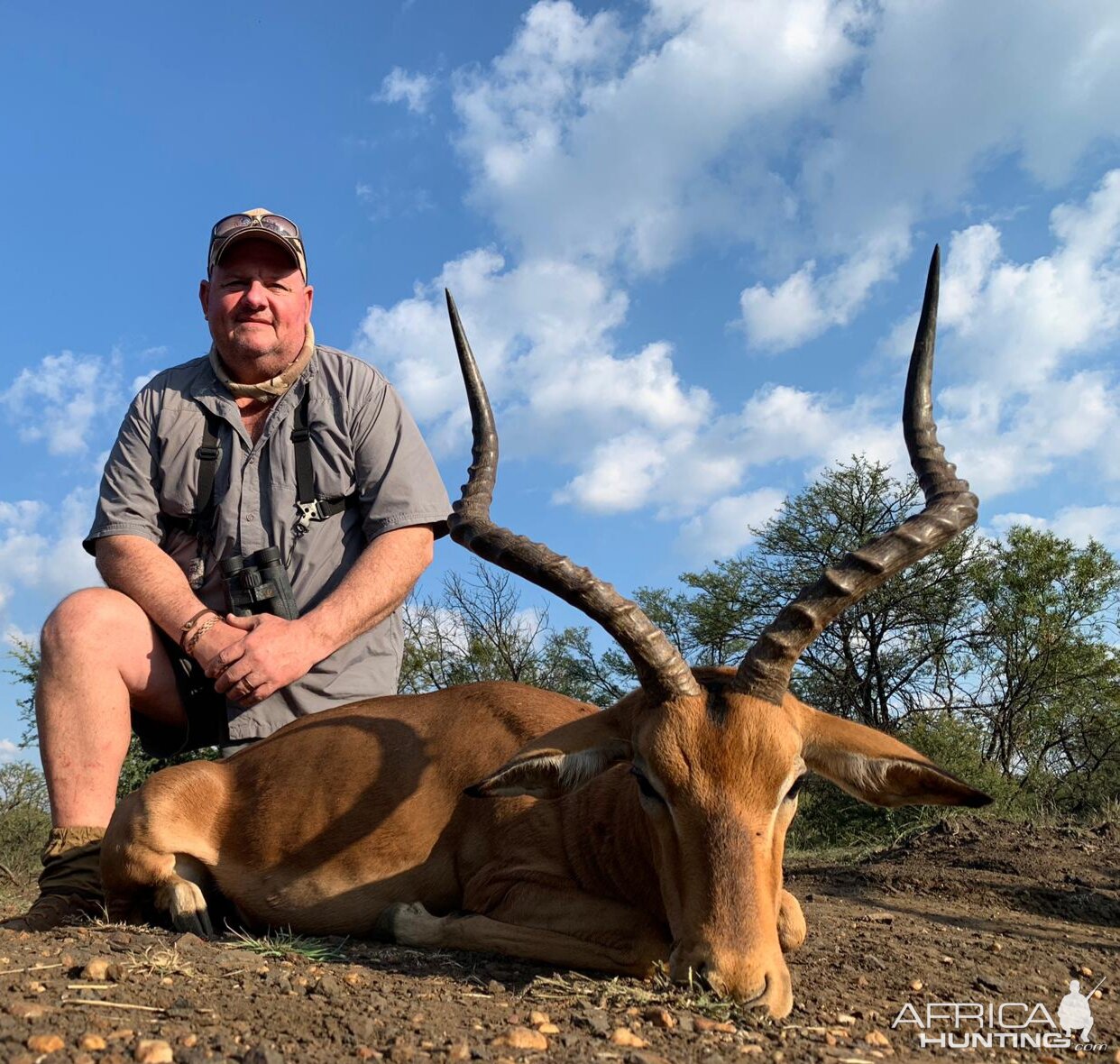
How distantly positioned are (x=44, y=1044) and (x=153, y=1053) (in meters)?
0.29

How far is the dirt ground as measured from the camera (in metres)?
2.88

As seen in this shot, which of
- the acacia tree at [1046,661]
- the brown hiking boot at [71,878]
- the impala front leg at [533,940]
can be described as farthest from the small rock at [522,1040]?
the acacia tree at [1046,661]

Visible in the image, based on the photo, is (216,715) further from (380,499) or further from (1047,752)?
(1047,752)

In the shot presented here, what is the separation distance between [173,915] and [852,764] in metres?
3.12

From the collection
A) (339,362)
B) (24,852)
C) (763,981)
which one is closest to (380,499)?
(339,362)

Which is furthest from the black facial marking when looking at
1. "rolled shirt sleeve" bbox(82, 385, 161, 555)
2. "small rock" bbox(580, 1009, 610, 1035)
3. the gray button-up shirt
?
"rolled shirt sleeve" bbox(82, 385, 161, 555)

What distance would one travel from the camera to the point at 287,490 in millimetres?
6523

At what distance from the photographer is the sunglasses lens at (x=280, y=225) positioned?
22.9ft

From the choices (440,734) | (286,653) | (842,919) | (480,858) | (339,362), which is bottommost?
(842,919)

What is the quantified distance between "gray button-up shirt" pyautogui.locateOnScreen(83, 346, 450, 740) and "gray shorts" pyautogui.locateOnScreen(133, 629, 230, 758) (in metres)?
0.32

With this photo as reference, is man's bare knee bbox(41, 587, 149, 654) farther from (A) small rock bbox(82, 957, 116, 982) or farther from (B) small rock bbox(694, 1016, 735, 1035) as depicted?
(B) small rock bbox(694, 1016, 735, 1035)

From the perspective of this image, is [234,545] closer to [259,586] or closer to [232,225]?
[259,586]

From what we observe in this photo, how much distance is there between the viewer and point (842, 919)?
591 centimetres

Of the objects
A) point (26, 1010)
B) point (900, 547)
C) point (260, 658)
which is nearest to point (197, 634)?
point (260, 658)
